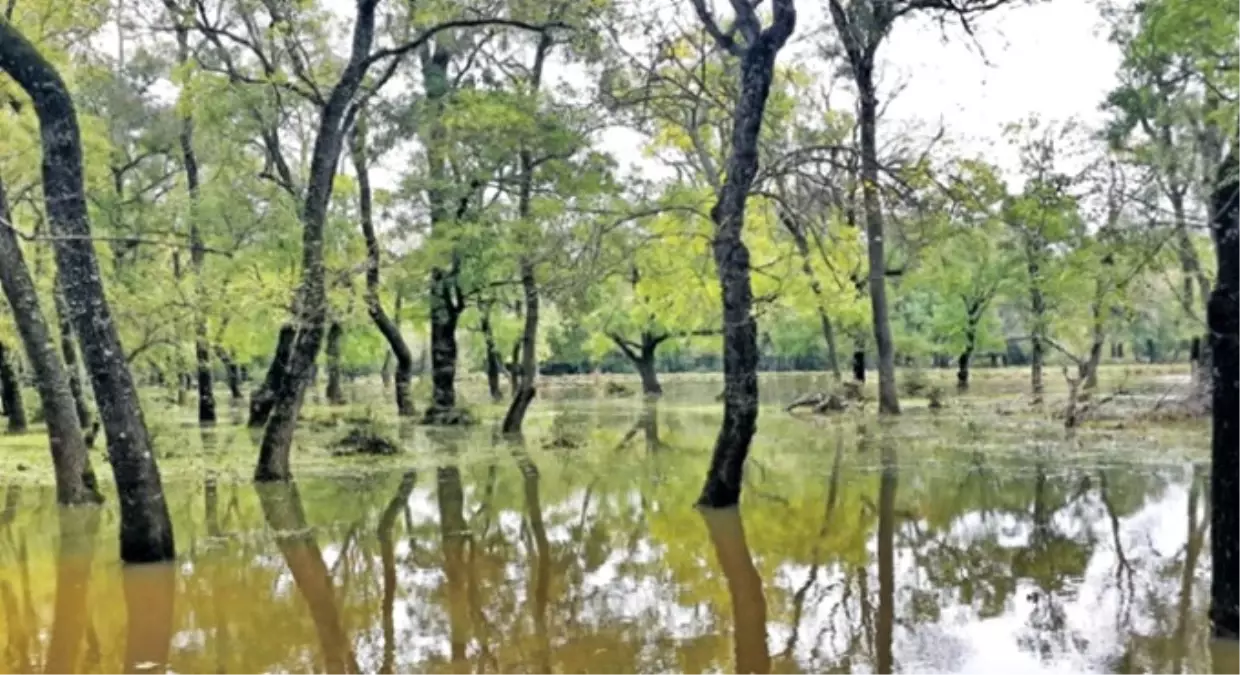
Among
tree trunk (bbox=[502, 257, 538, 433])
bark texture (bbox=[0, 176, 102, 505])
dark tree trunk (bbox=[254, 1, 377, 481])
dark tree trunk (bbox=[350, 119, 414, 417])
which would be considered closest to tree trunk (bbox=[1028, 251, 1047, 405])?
tree trunk (bbox=[502, 257, 538, 433])

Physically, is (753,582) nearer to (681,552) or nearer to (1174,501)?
(681,552)

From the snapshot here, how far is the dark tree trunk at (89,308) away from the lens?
9.44m

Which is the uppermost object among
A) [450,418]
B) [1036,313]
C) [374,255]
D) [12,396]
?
[374,255]

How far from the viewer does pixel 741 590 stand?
8.27 metres

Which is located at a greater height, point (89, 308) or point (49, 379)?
point (89, 308)

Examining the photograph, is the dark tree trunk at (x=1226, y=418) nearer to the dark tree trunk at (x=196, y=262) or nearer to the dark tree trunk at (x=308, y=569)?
the dark tree trunk at (x=308, y=569)

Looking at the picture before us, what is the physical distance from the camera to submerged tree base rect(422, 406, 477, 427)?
27.3 meters

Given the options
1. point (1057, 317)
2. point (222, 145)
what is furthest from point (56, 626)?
point (1057, 317)

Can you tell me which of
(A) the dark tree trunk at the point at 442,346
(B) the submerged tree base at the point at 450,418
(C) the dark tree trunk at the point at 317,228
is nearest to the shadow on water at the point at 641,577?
(C) the dark tree trunk at the point at 317,228

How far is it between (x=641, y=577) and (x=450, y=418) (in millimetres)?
18961

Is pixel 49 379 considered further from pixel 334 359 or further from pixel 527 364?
pixel 334 359

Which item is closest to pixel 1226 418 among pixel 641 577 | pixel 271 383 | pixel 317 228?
pixel 641 577

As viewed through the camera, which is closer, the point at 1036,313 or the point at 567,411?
the point at 1036,313

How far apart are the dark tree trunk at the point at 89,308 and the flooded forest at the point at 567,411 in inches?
1.5
